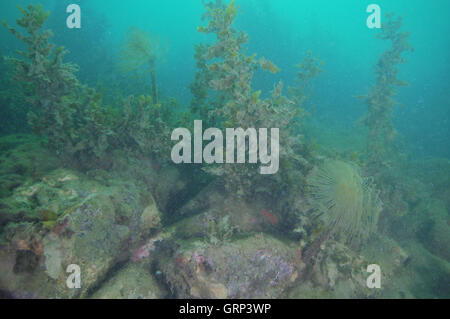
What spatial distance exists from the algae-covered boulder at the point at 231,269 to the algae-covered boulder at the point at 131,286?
21 centimetres

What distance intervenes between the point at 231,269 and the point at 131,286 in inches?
52.3

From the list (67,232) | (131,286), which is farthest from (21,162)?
(131,286)

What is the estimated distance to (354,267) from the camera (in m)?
4.01

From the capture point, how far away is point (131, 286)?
10.1ft

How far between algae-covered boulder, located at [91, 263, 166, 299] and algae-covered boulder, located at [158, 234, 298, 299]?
21 centimetres

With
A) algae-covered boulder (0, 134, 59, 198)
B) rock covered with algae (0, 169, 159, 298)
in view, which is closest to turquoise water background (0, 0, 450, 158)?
algae-covered boulder (0, 134, 59, 198)

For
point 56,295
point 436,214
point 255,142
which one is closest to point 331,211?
point 255,142

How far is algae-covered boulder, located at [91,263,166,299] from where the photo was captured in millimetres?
2963

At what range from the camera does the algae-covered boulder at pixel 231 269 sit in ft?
10.2

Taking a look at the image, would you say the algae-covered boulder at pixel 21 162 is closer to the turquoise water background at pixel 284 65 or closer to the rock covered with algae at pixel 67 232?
the rock covered with algae at pixel 67 232

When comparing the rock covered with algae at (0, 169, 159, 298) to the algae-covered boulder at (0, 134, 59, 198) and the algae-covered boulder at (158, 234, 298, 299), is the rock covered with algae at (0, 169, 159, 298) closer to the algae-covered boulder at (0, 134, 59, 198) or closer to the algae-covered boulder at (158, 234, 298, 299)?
the algae-covered boulder at (0, 134, 59, 198)

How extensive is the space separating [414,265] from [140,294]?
529 cm

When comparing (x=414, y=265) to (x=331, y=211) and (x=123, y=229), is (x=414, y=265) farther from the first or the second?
(x=123, y=229)

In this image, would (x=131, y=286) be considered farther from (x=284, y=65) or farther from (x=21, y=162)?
(x=284, y=65)
